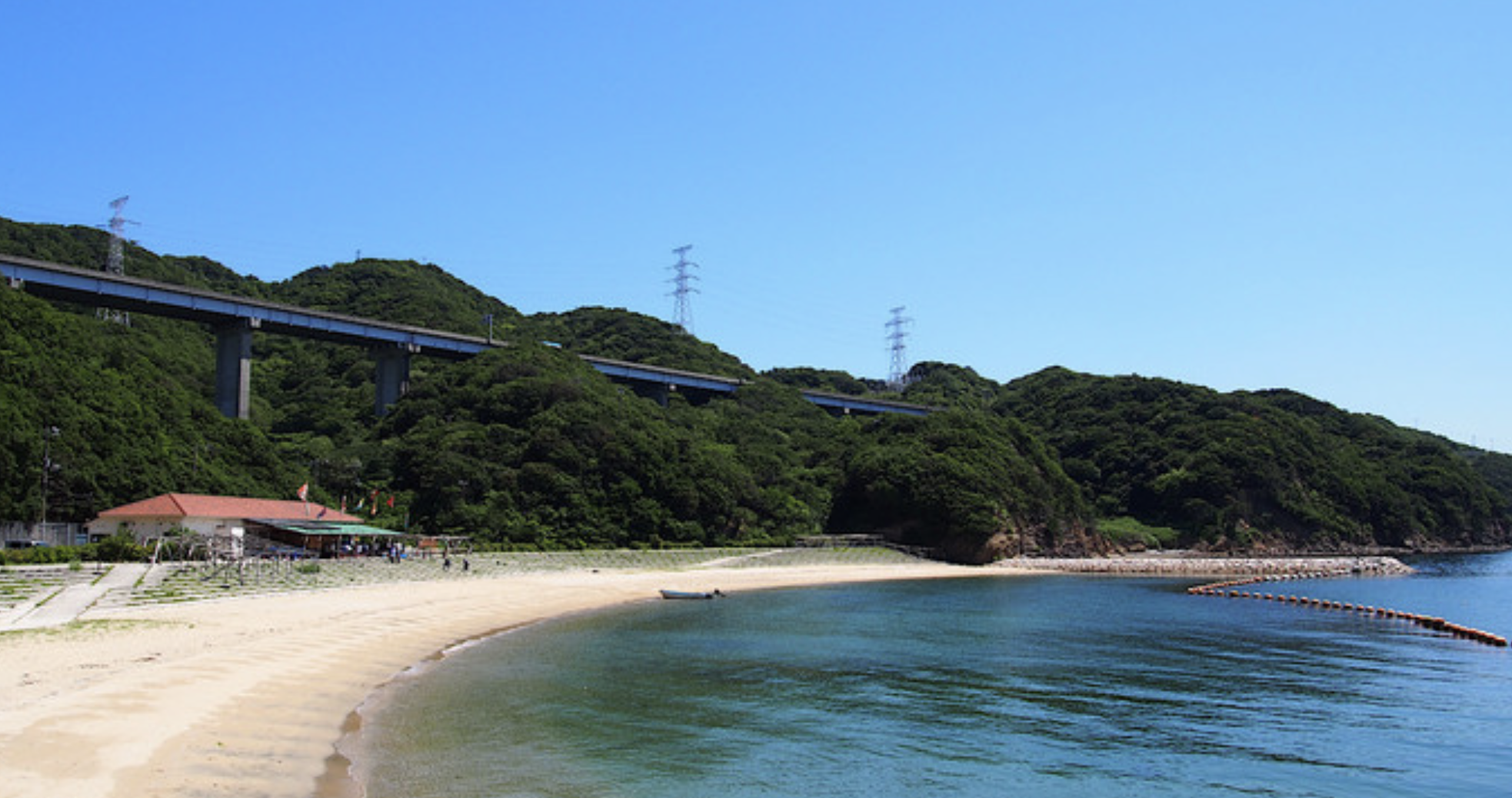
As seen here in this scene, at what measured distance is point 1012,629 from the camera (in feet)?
152

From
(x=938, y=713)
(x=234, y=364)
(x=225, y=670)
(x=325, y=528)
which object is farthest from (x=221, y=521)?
(x=938, y=713)

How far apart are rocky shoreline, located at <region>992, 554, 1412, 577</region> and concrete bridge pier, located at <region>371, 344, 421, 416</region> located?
6671 centimetres

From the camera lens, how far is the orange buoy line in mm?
47062

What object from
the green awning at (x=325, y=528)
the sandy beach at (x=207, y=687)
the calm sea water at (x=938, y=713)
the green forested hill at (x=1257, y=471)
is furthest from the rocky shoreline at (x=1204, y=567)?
the sandy beach at (x=207, y=687)

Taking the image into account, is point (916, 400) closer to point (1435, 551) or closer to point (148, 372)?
point (1435, 551)

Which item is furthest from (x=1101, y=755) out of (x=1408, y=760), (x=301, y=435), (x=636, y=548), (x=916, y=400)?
(x=916, y=400)

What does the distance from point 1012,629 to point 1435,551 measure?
14012 centimetres

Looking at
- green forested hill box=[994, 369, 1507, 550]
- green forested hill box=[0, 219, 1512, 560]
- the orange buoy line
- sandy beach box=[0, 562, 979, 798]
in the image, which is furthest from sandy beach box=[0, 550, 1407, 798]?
green forested hill box=[994, 369, 1507, 550]

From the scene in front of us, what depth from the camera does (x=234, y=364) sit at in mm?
94375

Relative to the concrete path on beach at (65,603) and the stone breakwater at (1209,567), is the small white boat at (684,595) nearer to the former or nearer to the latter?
the concrete path on beach at (65,603)

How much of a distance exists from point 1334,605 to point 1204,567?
4549 centimetres

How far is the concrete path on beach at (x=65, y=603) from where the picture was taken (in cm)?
2816

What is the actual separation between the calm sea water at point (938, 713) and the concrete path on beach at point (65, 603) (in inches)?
419

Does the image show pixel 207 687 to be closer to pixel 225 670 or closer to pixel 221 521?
pixel 225 670
